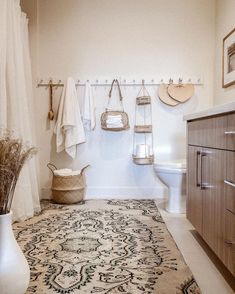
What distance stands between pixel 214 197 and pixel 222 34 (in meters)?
2.09

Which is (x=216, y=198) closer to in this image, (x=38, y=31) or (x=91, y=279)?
(x=91, y=279)

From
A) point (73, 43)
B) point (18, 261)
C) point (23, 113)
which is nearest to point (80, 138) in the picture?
point (23, 113)

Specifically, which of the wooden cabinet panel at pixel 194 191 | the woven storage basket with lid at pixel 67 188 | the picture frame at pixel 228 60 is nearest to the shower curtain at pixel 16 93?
the woven storage basket with lid at pixel 67 188

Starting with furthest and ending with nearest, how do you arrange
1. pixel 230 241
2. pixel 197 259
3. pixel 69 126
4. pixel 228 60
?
pixel 69 126
pixel 228 60
pixel 197 259
pixel 230 241

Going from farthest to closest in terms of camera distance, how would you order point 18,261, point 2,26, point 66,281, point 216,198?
point 2,26 → point 216,198 → point 66,281 → point 18,261

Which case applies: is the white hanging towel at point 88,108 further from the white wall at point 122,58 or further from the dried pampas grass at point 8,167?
the dried pampas grass at point 8,167

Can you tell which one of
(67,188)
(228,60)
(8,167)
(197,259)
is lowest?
(197,259)

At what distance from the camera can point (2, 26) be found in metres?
2.12

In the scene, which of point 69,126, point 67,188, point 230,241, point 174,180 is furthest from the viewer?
point 69,126

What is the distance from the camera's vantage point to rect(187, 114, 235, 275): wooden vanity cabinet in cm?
131

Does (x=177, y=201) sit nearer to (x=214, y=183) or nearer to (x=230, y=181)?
(x=214, y=183)

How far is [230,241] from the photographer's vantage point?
129cm

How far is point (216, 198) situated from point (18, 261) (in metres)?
0.98

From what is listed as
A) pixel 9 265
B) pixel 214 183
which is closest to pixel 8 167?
pixel 9 265
